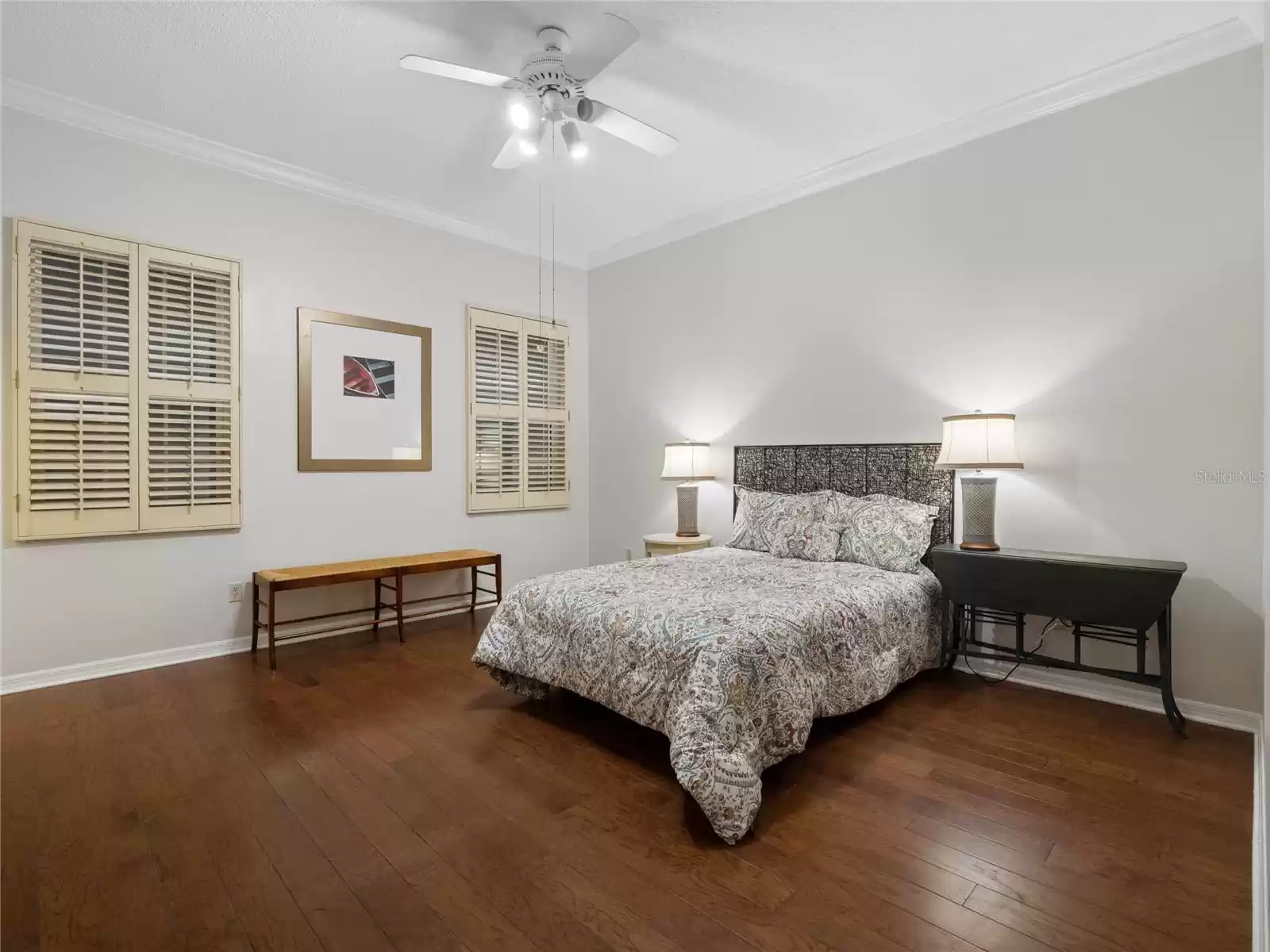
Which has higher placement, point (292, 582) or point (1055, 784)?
point (292, 582)

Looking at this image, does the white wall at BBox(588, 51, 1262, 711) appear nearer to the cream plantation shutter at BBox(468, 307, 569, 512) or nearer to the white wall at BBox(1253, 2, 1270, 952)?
the white wall at BBox(1253, 2, 1270, 952)

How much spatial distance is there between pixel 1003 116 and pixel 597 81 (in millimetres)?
2069

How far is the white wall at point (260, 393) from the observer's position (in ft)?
10.5

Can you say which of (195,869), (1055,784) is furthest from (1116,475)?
(195,869)

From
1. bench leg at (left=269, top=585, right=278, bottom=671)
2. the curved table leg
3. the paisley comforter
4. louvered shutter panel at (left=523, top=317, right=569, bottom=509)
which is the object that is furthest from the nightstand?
the curved table leg

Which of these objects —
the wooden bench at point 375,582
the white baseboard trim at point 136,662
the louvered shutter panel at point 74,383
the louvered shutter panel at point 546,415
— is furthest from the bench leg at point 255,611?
the louvered shutter panel at point 546,415

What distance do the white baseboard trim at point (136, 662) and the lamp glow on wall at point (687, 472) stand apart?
239 cm

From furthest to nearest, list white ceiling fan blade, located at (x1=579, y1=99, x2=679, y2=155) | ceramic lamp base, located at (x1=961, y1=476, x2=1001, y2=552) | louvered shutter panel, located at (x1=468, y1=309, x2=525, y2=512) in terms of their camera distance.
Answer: louvered shutter panel, located at (x1=468, y1=309, x2=525, y2=512) → ceramic lamp base, located at (x1=961, y1=476, x2=1001, y2=552) → white ceiling fan blade, located at (x1=579, y1=99, x2=679, y2=155)

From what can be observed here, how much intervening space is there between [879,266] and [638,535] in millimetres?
2666

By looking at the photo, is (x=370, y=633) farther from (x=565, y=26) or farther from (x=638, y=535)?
(x=565, y=26)

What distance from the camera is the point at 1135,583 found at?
259 centimetres

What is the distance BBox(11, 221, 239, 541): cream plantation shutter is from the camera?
3121 mm

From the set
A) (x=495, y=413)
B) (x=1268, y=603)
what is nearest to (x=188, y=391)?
(x=495, y=413)

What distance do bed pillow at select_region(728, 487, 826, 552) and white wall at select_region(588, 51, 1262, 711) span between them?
458 millimetres
